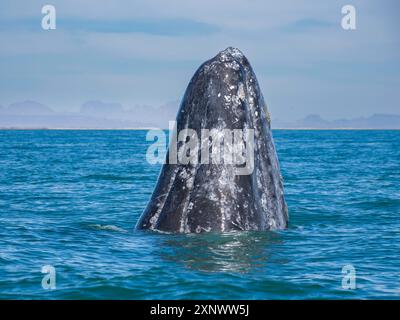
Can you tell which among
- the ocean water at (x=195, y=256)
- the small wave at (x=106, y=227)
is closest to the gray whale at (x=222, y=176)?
the ocean water at (x=195, y=256)

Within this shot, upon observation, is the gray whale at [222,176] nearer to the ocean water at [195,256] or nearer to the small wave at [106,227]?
the ocean water at [195,256]

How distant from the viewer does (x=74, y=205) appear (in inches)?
600

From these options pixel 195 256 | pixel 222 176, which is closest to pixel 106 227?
pixel 222 176

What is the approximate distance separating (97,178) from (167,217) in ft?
46.1

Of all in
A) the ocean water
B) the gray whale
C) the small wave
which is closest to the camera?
the ocean water

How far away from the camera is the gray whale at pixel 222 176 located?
9367mm

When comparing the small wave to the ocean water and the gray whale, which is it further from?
the gray whale

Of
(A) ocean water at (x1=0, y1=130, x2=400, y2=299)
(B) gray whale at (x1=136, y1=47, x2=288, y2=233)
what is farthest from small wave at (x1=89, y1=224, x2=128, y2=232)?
(B) gray whale at (x1=136, y1=47, x2=288, y2=233)

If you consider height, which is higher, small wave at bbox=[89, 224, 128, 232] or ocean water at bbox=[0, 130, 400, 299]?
small wave at bbox=[89, 224, 128, 232]

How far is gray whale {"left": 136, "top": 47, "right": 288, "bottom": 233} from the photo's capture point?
9.37 m

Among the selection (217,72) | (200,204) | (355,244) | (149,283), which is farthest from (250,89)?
(149,283)

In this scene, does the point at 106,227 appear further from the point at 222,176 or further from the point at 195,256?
the point at 195,256

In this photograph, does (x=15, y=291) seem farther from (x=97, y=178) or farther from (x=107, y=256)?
(x=97, y=178)
